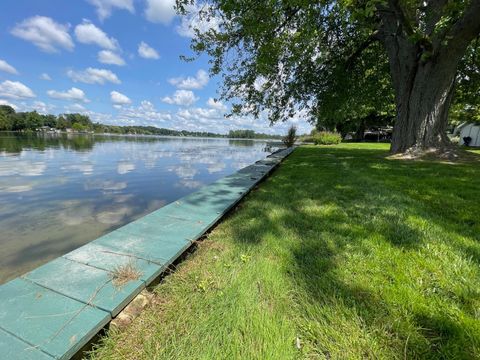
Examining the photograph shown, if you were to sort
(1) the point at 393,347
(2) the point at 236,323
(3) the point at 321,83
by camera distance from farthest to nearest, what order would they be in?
1. (3) the point at 321,83
2. (2) the point at 236,323
3. (1) the point at 393,347

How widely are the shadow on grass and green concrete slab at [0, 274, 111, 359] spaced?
1441 mm

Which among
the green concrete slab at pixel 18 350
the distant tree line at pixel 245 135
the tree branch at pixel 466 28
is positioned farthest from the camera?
the distant tree line at pixel 245 135

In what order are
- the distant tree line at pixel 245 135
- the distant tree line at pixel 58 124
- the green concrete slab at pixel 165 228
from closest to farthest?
the green concrete slab at pixel 165 228 → the distant tree line at pixel 58 124 → the distant tree line at pixel 245 135

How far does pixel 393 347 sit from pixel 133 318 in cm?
170

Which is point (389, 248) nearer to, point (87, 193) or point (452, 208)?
point (452, 208)

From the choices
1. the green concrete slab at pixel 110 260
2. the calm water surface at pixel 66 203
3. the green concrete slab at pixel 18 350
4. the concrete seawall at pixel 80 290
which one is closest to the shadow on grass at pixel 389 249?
the concrete seawall at pixel 80 290

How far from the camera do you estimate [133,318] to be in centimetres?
172

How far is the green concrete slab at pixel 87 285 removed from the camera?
171cm

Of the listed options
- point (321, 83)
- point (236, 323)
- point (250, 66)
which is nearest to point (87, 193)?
point (236, 323)

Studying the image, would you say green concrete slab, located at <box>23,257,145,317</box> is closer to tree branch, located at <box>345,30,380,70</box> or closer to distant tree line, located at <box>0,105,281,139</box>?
tree branch, located at <box>345,30,380,70</box>

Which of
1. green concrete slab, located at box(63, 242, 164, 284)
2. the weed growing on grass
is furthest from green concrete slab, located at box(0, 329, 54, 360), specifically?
green concrete slab, located at box(63, 242, 164, 284)

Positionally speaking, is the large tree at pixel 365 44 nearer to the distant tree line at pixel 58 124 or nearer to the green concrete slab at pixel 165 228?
the green concrete slab at pixel 165 228

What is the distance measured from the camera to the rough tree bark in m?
6.63

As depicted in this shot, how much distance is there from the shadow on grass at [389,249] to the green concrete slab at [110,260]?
1053 millimetres
